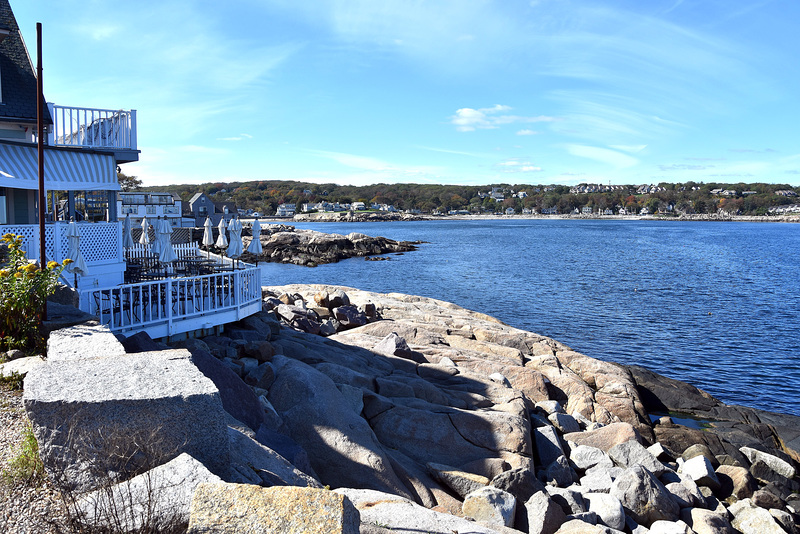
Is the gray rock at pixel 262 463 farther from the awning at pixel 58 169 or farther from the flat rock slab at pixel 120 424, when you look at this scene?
the awning at pixel 58 169

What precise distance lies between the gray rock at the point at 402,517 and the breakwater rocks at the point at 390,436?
0.08 feet

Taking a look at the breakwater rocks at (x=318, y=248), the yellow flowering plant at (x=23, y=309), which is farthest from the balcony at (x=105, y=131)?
the breakwater rocks at (x=318, y=248)

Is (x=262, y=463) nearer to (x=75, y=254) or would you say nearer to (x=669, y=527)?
(x=669, y=527)

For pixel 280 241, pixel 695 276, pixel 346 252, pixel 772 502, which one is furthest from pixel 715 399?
pixel 280 241

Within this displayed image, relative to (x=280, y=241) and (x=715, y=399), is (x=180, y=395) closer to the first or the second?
(x=715, y=399)

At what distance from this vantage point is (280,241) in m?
77.8

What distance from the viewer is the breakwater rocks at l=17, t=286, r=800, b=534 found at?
14.5 ft

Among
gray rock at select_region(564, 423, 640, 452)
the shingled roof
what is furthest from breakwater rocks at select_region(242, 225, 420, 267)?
gray rock at select_region(564, 423, 640, 452)

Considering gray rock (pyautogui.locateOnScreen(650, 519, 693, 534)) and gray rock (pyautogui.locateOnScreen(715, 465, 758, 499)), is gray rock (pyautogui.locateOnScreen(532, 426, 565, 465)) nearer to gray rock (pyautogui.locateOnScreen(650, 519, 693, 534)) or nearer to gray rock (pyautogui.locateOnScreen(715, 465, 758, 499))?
gray rock (pyautogui.locateOnScreen(650, 519, 693, 534))

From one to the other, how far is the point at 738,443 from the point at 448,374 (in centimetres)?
736

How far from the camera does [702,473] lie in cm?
1119

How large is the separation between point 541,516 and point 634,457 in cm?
424

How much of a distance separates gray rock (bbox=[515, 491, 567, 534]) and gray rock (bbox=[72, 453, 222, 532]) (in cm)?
494

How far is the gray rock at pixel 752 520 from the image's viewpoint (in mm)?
9430
